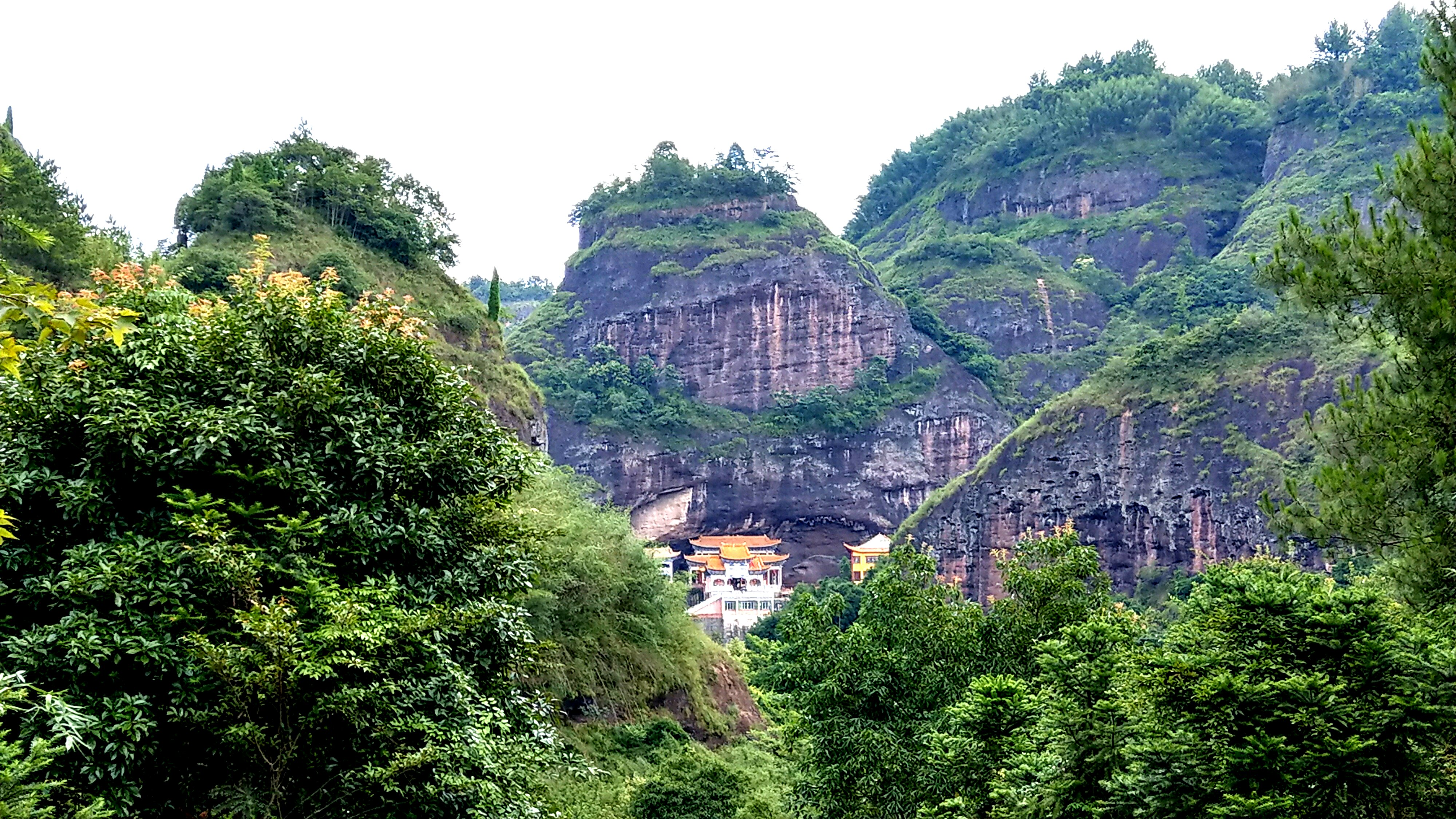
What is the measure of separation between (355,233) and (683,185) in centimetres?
4361

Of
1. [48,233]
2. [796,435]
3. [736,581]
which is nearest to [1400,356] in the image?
[48,233]

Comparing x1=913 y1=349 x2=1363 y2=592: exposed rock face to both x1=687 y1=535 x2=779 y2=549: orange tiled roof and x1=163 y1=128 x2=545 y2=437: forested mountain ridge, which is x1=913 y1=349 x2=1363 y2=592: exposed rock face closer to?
x1=687 y1=535 x2=779 y2=549: orange tiled roof

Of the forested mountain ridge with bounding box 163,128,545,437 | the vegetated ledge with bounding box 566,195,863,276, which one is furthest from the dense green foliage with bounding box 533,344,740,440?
the forested mountain ridge with bounding box 163,128,545,437

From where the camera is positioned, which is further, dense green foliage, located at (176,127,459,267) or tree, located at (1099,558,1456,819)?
dense green foliage, located at (176,127,459,267)

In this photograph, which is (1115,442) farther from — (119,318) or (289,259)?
(119,318)

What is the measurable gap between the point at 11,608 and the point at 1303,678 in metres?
6.75

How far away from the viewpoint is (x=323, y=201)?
2642 cm

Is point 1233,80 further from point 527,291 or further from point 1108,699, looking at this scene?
point 1108,699

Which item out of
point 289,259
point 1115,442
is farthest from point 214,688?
point 1115,442

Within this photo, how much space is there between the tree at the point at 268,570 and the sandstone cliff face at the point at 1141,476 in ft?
117

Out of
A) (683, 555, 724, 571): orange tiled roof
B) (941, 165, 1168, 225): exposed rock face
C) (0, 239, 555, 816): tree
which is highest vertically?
(941, 165, 1168, 225): exposed rock face

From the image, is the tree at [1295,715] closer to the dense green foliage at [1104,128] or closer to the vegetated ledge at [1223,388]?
the vegetated ledge at [1223,388]

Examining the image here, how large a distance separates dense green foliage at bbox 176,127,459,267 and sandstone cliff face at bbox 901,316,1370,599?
24177mm

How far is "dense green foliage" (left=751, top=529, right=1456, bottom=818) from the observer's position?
5680mm
